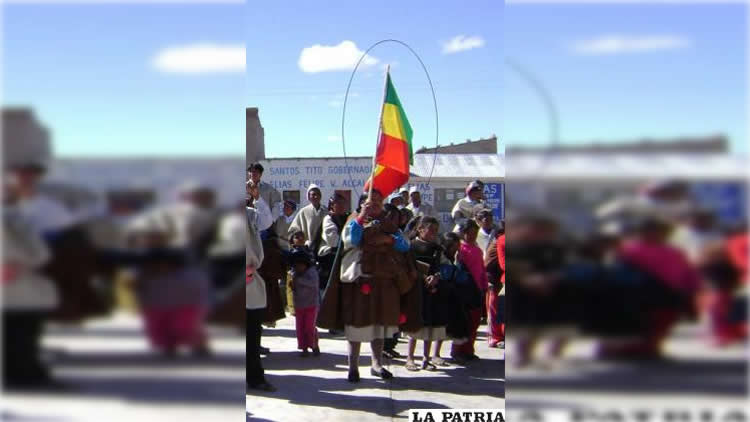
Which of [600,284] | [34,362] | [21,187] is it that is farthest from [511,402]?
[21,187]

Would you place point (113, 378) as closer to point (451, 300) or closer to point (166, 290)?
point (166, 290)

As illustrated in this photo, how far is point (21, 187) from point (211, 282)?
1.69 ft

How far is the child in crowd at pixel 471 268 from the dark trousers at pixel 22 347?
4121mm

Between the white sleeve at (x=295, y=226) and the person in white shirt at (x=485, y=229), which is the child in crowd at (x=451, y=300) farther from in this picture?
the white sleeve at (x=295, y=226)

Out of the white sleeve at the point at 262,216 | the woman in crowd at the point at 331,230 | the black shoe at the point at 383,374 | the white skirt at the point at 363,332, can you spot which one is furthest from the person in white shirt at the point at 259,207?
the black shoe at the point at 383,374

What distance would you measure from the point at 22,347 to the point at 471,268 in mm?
4216

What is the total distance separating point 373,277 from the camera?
177 inches

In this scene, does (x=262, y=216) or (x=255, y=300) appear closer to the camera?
(x=255, y=300)

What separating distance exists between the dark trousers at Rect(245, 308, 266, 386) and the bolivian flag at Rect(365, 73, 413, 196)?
1160mm

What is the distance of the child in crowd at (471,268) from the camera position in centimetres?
556

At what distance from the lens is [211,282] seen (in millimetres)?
1721

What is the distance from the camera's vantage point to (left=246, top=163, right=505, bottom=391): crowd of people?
4473mm

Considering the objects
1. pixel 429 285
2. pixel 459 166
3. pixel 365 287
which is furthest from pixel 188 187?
pixel 459 166

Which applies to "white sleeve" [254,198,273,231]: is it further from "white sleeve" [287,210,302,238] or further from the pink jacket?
the pink jacket
